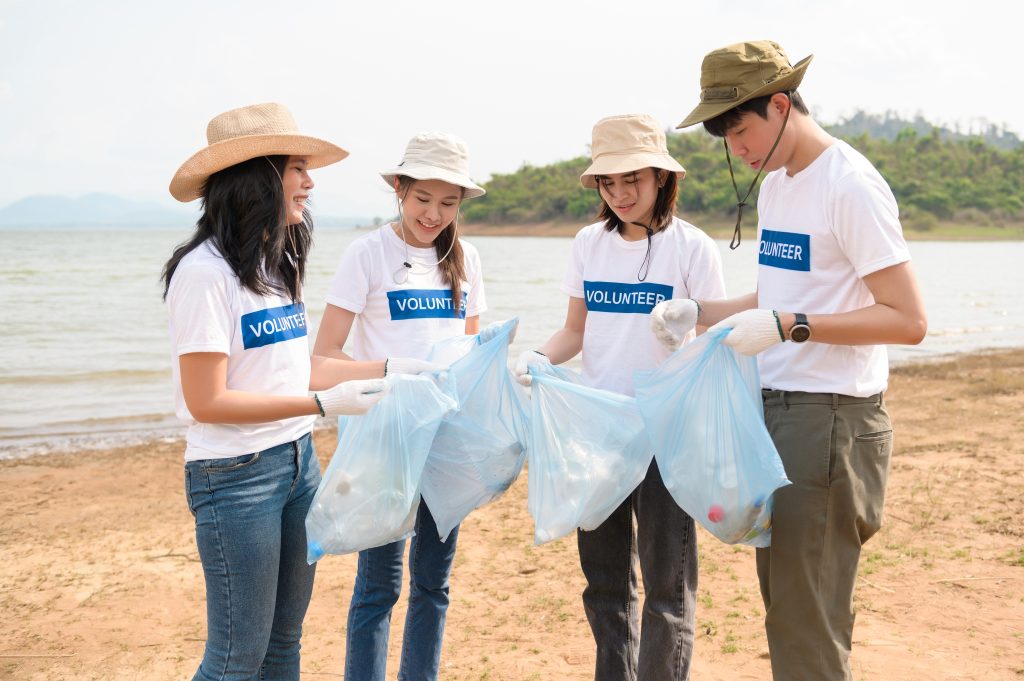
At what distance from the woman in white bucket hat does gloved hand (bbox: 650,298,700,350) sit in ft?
2.17

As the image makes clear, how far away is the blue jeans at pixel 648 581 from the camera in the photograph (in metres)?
2.38

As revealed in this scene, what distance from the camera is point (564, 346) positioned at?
8.81 feet

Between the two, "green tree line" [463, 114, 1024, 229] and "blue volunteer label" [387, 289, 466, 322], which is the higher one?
"green tree line" [463, 114, 1024, 229]

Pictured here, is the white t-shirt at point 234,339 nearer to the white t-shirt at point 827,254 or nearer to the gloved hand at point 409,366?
the gloved hand at point 409,366

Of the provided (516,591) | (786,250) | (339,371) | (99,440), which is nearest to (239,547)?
(339,371)

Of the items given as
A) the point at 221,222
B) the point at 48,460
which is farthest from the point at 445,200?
the point at 48,460

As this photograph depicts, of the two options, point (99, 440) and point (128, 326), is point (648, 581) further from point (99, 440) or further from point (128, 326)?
point (128, 326)

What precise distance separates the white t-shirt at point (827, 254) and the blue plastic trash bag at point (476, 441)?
71 centimetres

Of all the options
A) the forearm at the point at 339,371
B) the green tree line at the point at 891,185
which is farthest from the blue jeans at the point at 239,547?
the green tree line at the point at 891,185

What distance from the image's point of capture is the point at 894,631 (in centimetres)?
335

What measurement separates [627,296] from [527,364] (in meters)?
0.33

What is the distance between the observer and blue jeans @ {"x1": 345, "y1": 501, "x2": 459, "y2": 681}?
2520 mm

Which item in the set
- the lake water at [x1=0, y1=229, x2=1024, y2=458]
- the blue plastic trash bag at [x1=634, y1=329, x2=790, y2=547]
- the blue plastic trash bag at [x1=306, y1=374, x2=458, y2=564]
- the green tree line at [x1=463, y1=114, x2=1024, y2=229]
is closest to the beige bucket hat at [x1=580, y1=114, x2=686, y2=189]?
the blue plastic trash bag at [x1=634, y1=329, x2=790, y2=547]

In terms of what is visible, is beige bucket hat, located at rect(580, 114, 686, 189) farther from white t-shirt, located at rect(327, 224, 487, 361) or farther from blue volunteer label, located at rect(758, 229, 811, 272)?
white t-shirt, located at rect(327, 224, 487, 361)
